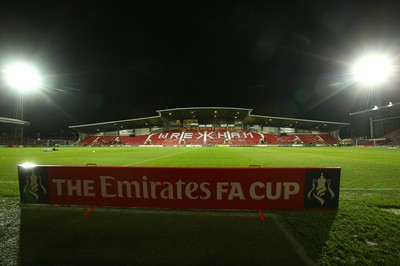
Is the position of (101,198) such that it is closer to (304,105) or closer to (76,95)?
(76,95)

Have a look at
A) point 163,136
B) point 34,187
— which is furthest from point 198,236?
point 163,136

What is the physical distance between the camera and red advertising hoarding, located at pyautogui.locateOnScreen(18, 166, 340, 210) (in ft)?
14.4

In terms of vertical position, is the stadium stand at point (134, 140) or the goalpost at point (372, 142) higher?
the stadium stand at point (134, 140)

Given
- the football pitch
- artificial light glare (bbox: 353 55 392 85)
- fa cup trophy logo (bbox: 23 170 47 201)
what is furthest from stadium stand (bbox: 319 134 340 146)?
fa cup trophy logo (bbox: 23 170 47 201)

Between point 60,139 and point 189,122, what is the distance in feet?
166

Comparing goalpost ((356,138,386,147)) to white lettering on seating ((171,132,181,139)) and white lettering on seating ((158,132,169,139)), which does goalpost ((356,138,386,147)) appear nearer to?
white lettering on seating ((171,132,181,139))

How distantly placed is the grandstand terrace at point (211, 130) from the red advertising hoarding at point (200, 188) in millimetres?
52099

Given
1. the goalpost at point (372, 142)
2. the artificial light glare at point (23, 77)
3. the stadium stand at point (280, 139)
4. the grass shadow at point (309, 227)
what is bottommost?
the goalpost at point (372, 142)

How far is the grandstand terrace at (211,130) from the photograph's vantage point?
59388 mm

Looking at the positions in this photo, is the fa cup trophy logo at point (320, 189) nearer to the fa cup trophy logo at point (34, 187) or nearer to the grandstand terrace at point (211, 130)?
the fa cup trophy logo at point (34, 187)

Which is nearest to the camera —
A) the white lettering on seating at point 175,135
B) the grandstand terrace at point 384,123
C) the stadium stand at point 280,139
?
the grandstand terrace at point 384,123

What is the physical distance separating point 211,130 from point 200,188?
62715mm

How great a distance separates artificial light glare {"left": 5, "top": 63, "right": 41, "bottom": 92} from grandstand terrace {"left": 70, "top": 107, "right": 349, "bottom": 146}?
19.7 metres

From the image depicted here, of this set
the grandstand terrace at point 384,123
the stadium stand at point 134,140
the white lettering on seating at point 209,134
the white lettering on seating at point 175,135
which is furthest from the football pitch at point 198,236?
the grandstand terrace at point 384,123
